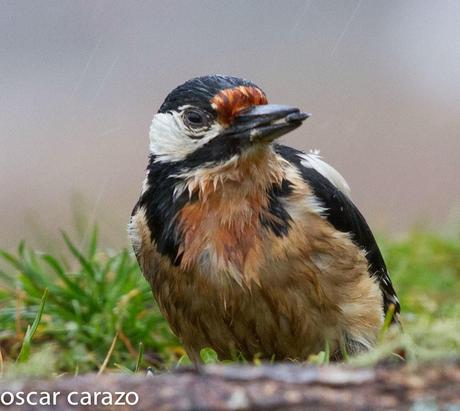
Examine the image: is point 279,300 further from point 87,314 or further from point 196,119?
point 87,314

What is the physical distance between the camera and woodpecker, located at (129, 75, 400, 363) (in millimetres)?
4820

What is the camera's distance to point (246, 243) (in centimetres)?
486

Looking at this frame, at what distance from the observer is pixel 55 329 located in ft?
19.6

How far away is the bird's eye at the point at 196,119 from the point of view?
500 centimetres

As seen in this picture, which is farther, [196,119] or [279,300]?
[196,119]

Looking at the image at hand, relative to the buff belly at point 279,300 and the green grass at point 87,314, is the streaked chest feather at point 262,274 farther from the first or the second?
the green grass at point 87,314

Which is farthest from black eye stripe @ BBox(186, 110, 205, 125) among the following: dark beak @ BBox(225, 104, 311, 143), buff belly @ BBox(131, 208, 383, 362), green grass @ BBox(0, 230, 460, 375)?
green grass @ BBox(0, 230, 460, 375)

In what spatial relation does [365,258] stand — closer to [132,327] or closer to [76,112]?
[132,327]

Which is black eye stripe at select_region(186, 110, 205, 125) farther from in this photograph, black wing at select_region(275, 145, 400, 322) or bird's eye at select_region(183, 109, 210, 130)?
black wing at select_region(275, 145, 400, 322)

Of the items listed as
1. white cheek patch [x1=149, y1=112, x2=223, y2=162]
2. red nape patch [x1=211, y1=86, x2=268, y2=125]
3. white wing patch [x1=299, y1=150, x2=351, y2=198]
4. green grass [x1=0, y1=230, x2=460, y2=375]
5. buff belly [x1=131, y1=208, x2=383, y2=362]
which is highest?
red nape patch [x1=211, y1=86, x2=268, y2=125]

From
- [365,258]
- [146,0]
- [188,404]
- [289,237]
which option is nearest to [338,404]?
[188,404]

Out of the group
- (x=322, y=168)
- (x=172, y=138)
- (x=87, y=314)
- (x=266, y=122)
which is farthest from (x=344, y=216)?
(x=87, y=314)

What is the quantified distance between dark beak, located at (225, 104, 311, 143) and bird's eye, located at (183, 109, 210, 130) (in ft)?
0.56

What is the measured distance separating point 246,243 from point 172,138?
63 centimetres
